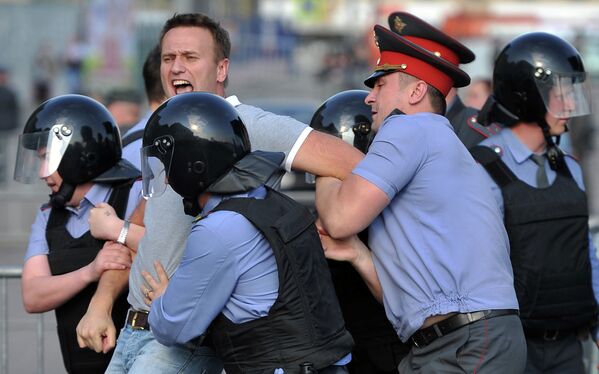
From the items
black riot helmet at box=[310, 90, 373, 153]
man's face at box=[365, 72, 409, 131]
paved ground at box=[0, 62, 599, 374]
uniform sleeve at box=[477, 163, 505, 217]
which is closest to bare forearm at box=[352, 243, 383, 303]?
man's face at box=[365, 72, 409, 131]

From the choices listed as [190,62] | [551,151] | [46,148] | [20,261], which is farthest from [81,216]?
[20,261]

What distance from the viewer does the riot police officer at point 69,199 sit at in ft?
14.5

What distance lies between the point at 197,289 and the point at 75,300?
45.1 inches

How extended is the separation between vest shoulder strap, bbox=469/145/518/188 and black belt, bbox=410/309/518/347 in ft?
2.57

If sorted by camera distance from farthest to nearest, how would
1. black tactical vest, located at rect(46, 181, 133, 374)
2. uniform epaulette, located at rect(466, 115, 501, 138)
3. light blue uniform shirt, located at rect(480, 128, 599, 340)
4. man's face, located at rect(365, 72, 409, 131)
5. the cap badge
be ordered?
uniform epaulette, located at rect(466, 115, 501, 138) < light blue uniform shirt, located at rect(480, 128, 599, 340) < black tactical vest, located at rect(46, 181, 133, 374) < the cap badge < man's face, located at rect(365, 72, 409, 131)

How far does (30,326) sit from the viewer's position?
5.58 meters

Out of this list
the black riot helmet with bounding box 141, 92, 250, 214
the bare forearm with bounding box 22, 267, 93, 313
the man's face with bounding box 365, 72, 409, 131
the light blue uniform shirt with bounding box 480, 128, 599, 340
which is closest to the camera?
the black riot helmet with bounding box 141, 92, 250, 214

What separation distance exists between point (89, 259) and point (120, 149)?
20.0 inches

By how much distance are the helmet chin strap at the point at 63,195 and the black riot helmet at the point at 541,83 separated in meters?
1.90

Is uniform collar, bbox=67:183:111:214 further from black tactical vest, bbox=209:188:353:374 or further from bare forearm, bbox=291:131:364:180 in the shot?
black tactical vest, bbox=209:188:353:374

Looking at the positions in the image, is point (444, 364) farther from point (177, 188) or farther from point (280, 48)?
point (280, 48)

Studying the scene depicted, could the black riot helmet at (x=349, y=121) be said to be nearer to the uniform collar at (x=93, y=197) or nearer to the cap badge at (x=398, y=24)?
the cap badge at (x=398, y=24)

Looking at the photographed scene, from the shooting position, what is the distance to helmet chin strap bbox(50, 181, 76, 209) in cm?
447

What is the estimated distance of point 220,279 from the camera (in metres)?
3.46
